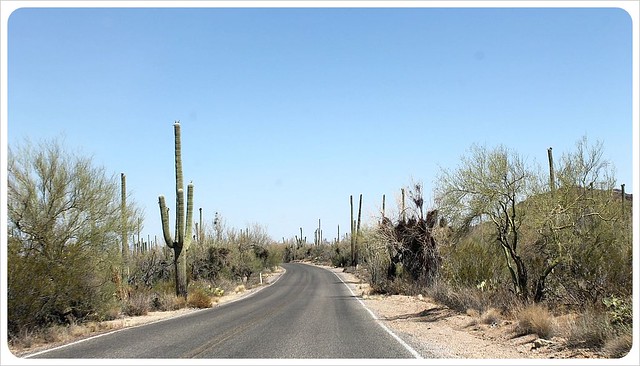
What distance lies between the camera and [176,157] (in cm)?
3008

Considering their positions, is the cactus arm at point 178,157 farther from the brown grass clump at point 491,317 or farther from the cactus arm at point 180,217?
the brown grass clump at point 491,317

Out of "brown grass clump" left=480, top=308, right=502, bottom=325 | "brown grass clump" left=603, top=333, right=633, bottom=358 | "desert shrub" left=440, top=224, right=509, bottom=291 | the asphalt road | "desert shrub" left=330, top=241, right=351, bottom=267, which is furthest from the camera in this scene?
"desert shrub" left=330, top=241, right=351, bottom=267

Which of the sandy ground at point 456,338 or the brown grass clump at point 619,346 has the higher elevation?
the brown grass clump at point 619,346

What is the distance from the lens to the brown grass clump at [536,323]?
588 inches

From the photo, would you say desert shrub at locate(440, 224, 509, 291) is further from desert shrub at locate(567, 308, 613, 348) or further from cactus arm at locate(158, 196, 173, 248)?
cactus arm at locate(158, 196, 173, 248)

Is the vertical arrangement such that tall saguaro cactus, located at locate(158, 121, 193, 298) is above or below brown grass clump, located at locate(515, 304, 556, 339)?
above

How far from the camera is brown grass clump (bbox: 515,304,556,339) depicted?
14.9 metres

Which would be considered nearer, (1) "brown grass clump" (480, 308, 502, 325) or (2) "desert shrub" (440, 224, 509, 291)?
(1) "brown grass clump" (480, 308, 502, 325)

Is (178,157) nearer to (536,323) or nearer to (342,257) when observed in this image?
(536,323)

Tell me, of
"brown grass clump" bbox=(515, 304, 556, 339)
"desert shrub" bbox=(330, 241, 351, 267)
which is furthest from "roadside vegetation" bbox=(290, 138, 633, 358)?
"desert shrub" bbox=(330, 241, 351, 267)

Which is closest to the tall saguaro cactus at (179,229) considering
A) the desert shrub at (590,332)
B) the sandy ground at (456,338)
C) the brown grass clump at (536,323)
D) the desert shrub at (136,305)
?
the desert shrub at (136,305)

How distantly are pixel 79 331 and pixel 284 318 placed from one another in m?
6.96

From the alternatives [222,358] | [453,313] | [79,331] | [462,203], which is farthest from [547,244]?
[79,331]

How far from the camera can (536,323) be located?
50.3 ft
